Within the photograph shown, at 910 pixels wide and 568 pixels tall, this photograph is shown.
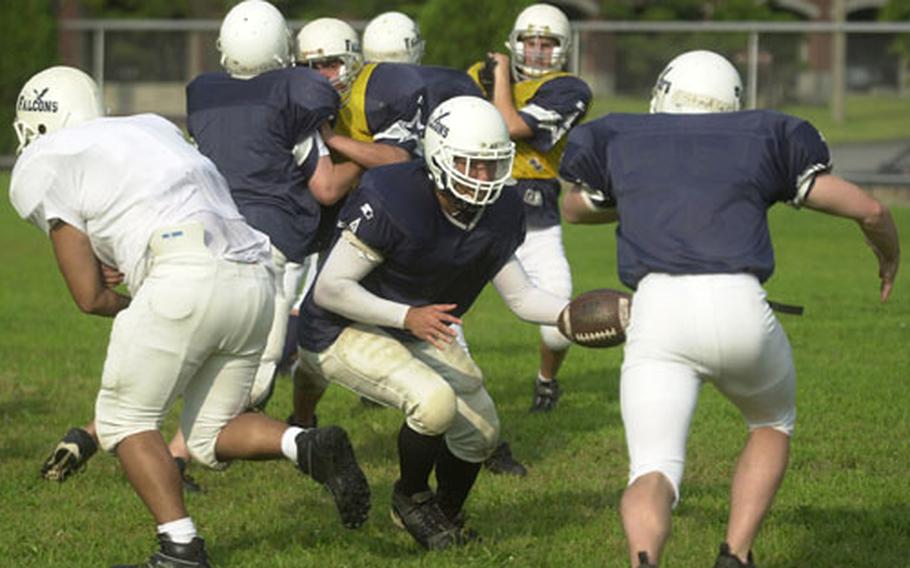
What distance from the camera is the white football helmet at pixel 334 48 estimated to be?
304 inches

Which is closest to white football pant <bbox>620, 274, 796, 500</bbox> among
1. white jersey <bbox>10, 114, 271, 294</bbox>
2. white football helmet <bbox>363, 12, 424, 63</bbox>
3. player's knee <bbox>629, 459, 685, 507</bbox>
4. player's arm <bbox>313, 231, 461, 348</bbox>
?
player's knee <bbox>629, 459, 685, 507</bbox>

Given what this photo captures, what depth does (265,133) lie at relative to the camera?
273 inches

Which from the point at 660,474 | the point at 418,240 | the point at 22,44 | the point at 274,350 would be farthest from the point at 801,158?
the point at 22,44

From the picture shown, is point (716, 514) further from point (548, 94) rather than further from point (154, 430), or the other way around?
→ point (548, 94)

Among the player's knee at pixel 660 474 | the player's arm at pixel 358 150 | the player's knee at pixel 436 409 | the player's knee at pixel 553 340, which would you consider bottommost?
the player's knee at pixel 553 340

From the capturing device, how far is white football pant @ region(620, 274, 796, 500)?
480 cm

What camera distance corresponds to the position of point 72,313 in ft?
41.3

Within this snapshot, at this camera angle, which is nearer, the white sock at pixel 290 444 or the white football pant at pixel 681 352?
the white football pant at pixel 681 352

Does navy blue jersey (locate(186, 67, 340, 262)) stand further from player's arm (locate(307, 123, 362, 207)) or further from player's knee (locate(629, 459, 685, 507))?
player's knee (locate(629, 459, 685, 507))

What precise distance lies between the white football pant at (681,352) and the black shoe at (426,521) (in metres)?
1.39

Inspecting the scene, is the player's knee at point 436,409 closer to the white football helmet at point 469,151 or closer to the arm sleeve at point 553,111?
the white football helmet at point 469,151

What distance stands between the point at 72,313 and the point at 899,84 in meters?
12.5

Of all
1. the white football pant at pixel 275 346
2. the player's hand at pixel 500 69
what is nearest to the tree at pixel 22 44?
the player's hand at pixel 500 69

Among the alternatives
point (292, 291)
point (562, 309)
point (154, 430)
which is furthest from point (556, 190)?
point (154, 430)
